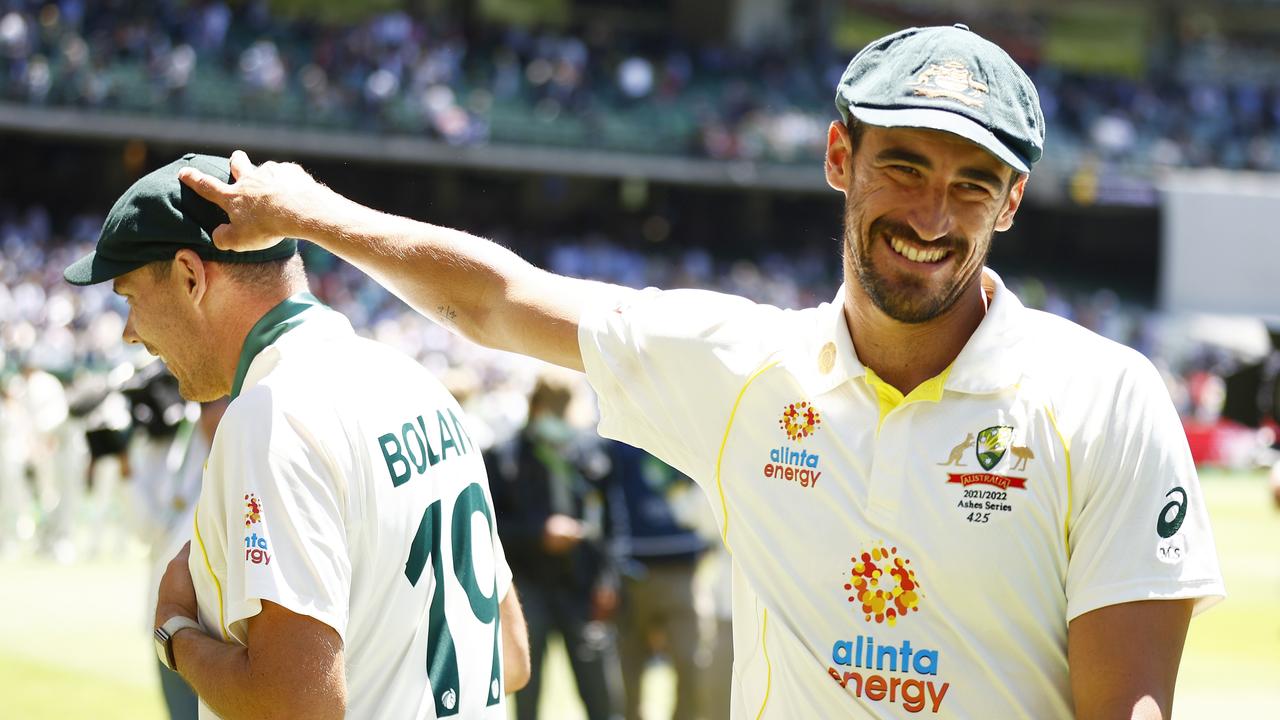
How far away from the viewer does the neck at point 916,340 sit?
2143 millimetres

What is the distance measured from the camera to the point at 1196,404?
2845cm

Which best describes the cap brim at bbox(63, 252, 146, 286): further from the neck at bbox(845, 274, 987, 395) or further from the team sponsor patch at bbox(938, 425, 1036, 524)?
the team sponsor patch at bbox(938, 425, 1036, 524)

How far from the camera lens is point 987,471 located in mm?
1997

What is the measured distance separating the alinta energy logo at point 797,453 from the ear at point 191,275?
1084mm

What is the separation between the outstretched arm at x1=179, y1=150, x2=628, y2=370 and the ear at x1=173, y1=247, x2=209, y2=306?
11cm

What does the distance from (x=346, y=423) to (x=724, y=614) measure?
487 cm

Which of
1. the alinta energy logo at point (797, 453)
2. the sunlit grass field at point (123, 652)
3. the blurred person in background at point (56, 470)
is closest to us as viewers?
the alinta energy logo at point (797, 453)

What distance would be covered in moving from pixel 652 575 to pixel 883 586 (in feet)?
17.1

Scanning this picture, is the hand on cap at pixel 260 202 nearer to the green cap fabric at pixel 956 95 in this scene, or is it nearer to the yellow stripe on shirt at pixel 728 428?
the yellow stripe on shirt at pixel 728 428

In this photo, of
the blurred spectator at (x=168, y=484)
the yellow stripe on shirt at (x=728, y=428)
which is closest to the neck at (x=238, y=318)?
the yellow stripe on shirt at (x=728, y=428)

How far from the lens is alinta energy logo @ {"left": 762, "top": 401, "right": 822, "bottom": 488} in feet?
7.02

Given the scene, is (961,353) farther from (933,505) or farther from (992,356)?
(933,505)

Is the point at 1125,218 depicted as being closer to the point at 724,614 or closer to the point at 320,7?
the point at 320,7

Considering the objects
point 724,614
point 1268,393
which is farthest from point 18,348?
point 1268,393
